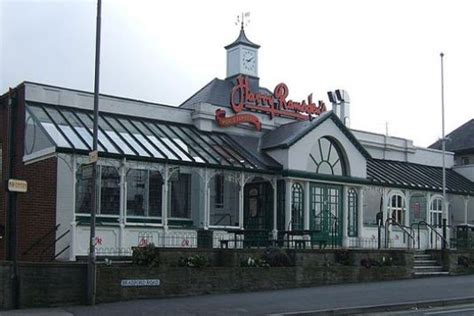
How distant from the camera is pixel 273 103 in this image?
3050 centimetres

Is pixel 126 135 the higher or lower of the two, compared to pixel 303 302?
higher

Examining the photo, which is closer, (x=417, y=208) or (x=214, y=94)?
(x=214, y=94)

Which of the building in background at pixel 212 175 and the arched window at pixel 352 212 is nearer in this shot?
the building in background at pixel 212 175

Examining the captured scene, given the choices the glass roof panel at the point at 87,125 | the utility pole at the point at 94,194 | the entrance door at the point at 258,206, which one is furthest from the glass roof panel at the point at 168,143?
the utility pole at the point at 94,194

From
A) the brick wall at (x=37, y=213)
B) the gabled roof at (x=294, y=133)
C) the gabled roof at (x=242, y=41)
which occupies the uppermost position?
the gabled roof at (x=242, y=41)

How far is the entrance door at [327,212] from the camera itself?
28578 mm

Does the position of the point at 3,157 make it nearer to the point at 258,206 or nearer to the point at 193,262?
the point at 193,262

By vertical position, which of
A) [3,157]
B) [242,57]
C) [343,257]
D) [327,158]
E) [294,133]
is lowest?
[343,257]

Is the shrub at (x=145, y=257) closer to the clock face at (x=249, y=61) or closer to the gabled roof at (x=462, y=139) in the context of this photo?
the clock face at (x=249, y=61)

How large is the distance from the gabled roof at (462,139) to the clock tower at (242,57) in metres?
15.4

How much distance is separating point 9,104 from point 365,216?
→ 16.9 meters

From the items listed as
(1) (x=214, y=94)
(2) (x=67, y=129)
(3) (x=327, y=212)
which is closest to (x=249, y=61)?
(1) (x=214, y=94)

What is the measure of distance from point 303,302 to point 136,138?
9344 mm

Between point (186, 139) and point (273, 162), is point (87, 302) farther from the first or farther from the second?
point (273, 162)
